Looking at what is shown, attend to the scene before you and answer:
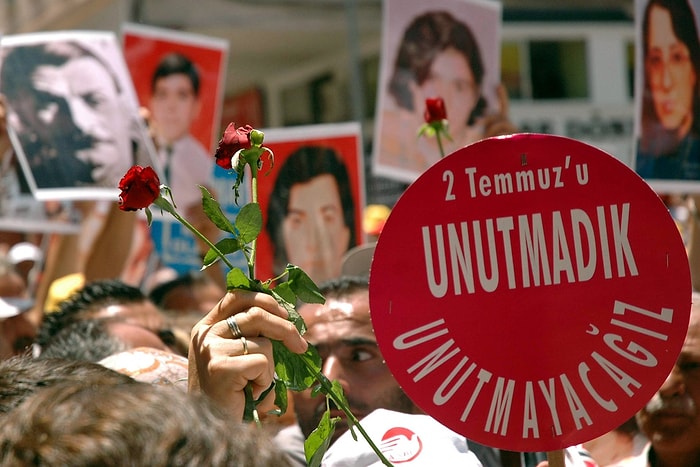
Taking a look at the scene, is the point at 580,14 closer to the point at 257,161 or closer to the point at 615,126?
the point at 615,126

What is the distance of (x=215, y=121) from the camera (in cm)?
538

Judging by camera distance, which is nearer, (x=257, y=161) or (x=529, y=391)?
(x=257, y=161)

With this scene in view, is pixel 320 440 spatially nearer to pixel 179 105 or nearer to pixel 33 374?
pixel 33 374

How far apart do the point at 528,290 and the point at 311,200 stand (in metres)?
3.00

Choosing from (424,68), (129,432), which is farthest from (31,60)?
(129,432)

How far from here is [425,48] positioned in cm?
468

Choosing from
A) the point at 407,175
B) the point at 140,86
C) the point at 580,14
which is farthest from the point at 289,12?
the point at 407,175

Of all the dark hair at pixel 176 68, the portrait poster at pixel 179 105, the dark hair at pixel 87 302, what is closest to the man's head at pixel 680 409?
the dark hair at pixel 87 302

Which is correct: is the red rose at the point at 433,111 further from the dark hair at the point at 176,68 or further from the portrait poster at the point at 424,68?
the dark hair at the point at 176,68

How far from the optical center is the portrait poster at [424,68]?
457 centimetres

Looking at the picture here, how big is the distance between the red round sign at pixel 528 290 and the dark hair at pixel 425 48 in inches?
110

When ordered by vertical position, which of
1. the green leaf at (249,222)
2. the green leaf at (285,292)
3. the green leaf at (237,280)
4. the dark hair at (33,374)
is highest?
the green leaf at (249,222)

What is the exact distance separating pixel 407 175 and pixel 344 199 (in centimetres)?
42

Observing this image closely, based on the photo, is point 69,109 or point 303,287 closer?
point 303,287
